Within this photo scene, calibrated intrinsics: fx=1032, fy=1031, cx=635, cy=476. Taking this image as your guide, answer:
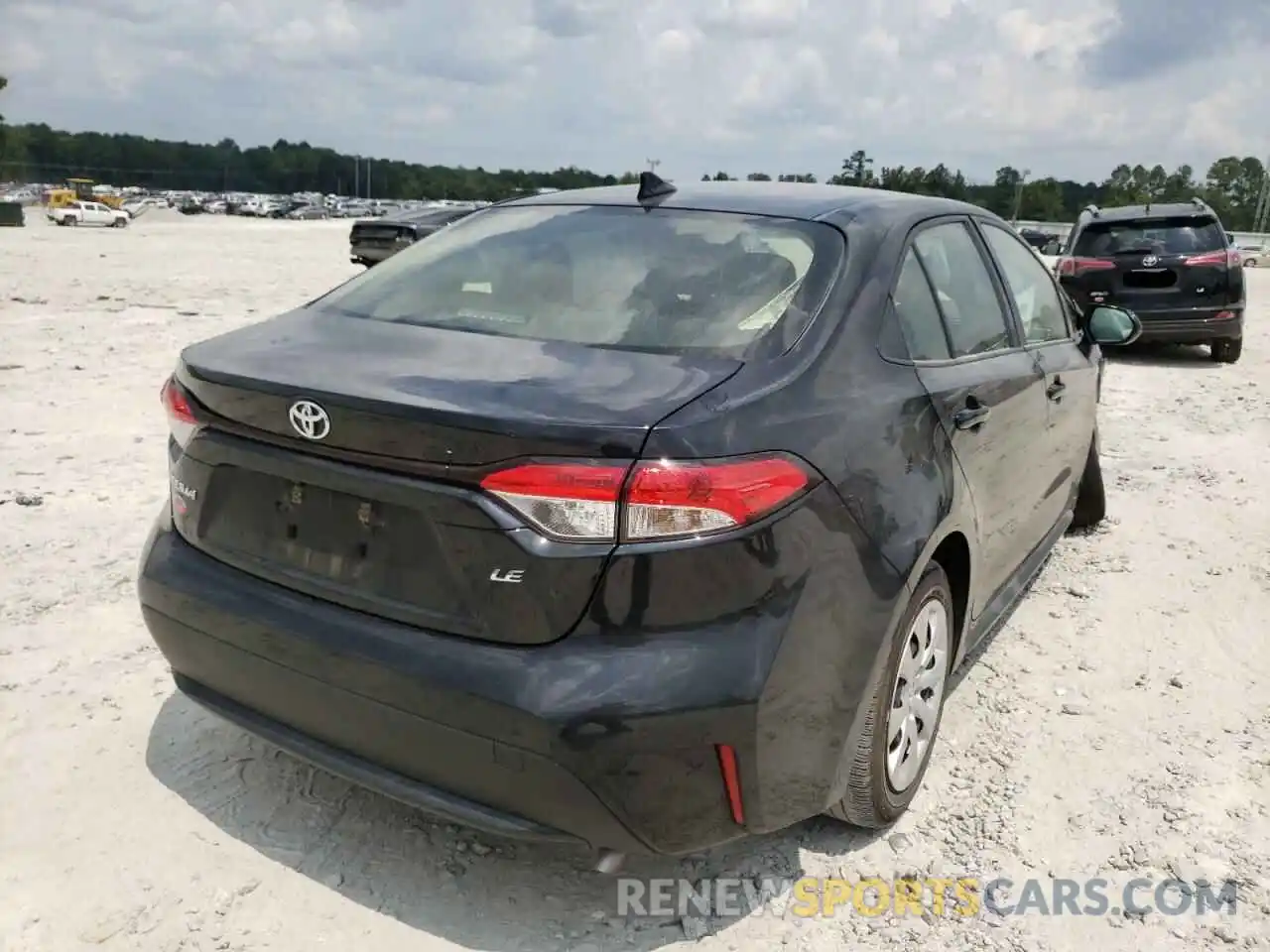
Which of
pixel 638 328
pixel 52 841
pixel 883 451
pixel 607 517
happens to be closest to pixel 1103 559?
pixel 883 451

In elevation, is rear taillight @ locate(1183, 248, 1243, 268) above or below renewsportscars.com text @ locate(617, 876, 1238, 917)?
above

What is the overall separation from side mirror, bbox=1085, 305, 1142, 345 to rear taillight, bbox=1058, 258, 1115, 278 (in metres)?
7.05

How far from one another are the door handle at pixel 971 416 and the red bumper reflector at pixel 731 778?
123cm

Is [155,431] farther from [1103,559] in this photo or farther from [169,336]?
[1103,559]

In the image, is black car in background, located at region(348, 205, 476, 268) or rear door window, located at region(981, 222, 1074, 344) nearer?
rear door window, located at region(981, 222, 1074, 344)

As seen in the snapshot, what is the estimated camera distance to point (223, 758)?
9.94 ft

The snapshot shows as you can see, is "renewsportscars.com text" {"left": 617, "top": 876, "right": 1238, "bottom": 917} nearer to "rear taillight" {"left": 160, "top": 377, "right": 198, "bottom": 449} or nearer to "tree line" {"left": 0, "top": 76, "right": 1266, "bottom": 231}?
"rear taillight" {"left": 160, "top": 377, "right": 198, "bottom": 449}

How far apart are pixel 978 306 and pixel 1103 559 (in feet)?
7.12

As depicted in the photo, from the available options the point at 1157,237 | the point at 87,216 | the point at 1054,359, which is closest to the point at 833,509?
the point at 1054,359

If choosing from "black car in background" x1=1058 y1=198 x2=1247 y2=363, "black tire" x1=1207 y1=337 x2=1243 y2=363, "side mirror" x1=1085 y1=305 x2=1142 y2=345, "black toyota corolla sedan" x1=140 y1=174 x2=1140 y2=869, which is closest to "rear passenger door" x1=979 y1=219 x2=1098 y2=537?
"side mirror" x1=1085 y1=305 x2=1142 y2=345

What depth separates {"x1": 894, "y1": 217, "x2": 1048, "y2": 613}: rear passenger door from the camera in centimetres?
288

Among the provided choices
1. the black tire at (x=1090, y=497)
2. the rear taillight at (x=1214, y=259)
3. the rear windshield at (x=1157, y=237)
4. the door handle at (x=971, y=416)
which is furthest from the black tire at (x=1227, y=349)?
the door handle at (x=971, y=416)

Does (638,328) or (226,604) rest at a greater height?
(638,328)

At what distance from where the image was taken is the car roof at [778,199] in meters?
3.02
